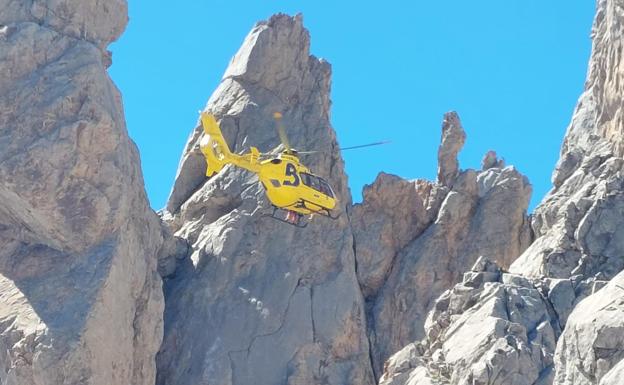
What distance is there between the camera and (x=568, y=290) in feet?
127

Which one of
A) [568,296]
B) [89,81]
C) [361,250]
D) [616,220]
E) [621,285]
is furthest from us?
[361,250]

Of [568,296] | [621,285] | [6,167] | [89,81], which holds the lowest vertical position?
[621,285]

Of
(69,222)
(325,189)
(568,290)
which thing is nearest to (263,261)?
(325,189)

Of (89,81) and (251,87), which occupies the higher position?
(251,87)

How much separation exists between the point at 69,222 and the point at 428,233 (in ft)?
49.8

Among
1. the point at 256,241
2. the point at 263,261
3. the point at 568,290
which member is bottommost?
the point at 568,290

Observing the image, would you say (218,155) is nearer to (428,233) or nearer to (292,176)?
(292,176)

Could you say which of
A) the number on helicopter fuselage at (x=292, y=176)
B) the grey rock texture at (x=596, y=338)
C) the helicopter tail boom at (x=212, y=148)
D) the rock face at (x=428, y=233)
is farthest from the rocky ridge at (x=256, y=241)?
the grey rock texture at (x=596, y=338)

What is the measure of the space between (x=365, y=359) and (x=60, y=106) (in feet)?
46.5

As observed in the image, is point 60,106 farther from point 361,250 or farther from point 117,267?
point 361,250

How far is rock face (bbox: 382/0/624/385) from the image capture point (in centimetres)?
2273

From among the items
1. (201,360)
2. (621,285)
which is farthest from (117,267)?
(621,285)

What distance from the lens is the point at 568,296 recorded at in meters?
38.5

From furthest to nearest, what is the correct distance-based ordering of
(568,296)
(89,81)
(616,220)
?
(89,81), (616,220), (568,296)
